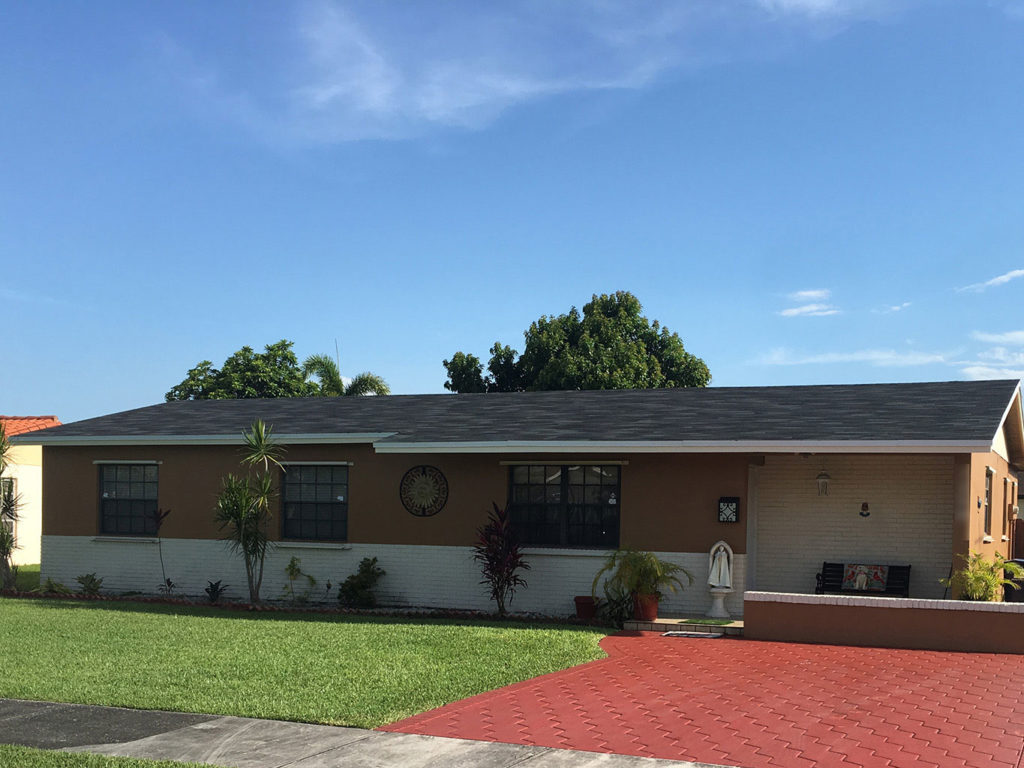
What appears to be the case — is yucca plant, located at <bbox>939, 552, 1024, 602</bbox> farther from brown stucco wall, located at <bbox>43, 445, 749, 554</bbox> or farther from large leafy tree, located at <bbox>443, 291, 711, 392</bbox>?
large leafy tree, located at <bbox>443, 291, 711, 392</bbox>

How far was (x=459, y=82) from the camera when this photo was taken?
15562 mm

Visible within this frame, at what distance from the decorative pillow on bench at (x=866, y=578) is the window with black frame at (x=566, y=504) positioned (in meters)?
3.72

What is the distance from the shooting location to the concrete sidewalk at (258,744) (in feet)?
22.9

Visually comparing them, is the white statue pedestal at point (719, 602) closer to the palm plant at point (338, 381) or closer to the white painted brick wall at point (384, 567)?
the white painted brick wall at point (384, 567)

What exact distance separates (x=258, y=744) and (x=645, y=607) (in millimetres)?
7965

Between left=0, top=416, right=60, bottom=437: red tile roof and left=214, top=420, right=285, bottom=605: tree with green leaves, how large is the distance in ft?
47.6

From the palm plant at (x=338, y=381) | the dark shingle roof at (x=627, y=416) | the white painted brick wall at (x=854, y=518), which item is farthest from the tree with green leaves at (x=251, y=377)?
the white painted brick wall at (x=854, y=518)

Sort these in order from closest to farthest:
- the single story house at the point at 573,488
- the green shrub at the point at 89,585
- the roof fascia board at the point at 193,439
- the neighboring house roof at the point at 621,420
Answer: the neighboring house roof at the point at 621,420 → the single story house at the point at 573,488 → the roof fascia board at the point at 193,439 → the green shrub at the point at 89,585

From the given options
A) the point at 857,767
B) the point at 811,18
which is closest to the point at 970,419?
the point at 811,18

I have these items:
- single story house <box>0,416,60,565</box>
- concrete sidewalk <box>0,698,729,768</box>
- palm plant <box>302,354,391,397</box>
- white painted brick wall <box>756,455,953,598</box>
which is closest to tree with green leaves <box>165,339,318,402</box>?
palm plant <box>302,354,391,397</box>

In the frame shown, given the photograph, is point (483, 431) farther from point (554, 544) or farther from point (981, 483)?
point (981, 483)

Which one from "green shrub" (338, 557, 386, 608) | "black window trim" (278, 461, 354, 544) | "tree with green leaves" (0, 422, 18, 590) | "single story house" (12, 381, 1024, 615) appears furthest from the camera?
"tree with green leaves" (0, 422, 18, 590)

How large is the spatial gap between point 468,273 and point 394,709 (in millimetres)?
14727

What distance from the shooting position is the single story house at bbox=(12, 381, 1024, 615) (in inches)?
594
